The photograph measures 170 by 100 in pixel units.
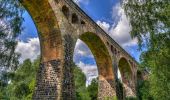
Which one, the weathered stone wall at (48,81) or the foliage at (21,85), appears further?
the foliage at (21,85)

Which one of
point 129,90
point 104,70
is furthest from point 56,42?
point 129,90

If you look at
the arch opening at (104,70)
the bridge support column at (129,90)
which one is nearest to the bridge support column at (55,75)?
the arch opening at (104,70)

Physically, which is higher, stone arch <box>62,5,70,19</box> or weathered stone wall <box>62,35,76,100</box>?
stone arch <box>62,5,70,19</box>

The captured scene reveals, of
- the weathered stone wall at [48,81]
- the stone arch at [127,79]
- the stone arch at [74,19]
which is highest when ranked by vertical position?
the stone arch at [74,19]

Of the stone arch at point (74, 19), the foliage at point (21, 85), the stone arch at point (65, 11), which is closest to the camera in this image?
the stone arch at point (65, 11)

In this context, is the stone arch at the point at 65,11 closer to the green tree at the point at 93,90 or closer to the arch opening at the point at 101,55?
the arch opening at the point at 101,55

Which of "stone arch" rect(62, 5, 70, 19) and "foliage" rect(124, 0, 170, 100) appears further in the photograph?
"stone arch" rect(62, 5, 70, 19)

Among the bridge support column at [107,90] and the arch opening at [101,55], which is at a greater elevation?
the arch opening at [101,55]

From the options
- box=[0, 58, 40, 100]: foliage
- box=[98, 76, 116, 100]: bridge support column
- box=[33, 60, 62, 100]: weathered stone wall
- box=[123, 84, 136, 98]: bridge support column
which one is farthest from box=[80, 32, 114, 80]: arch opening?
box=[0, 58, 40, 100]: foliage

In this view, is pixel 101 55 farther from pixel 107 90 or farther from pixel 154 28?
pixel 154 28

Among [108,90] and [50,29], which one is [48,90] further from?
[108,90]

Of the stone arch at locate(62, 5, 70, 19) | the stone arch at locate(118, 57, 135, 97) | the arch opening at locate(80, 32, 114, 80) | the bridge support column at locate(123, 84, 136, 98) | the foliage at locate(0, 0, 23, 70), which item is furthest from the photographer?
the bridge support column at locate(123, 84, 136, 98)

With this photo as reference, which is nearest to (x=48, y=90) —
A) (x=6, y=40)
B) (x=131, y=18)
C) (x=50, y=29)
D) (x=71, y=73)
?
(x=71, y=73)

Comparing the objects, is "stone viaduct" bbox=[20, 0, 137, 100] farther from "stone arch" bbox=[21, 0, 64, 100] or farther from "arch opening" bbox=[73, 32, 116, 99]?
"arch opening" bbox=[73, 32, 116, 99]
